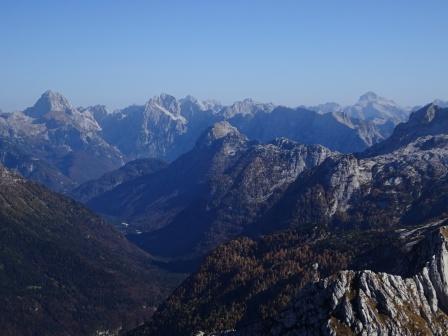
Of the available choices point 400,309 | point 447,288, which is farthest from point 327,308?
point 447,288

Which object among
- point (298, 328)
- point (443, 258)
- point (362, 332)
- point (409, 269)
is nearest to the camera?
point (362, 332)

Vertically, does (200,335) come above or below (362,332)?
below

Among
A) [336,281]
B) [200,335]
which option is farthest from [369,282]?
[200,335]

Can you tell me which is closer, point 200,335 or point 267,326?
point 267,326

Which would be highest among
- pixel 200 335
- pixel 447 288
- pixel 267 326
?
pixel 447 288

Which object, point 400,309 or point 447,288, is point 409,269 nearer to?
point 447,288

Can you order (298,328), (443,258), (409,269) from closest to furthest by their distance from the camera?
(298,328), (443,258), (409,269)
